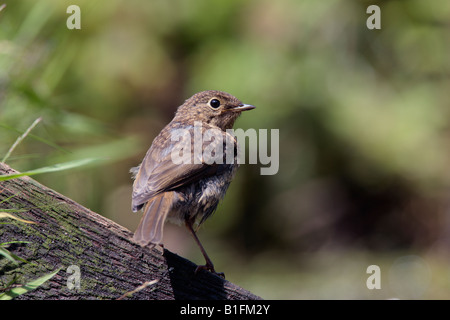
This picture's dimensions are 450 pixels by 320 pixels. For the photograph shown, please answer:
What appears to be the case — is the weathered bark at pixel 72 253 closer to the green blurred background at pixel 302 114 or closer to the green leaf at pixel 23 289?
the green leaf at pixel 23 289

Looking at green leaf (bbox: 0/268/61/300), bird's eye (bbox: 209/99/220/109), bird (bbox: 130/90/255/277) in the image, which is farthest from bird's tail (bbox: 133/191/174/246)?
bird's eye (bbox: 209/99/220/109)

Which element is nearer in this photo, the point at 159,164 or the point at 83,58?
the point at 159,164

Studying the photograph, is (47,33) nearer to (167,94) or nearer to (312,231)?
Result: (167,94)

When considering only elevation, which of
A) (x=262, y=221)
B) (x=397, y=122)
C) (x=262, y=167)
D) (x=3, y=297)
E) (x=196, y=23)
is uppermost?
(x=196, y=23)

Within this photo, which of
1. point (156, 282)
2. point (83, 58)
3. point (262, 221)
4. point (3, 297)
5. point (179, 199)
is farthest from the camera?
point (262, 221)

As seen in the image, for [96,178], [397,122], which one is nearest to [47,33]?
[96,178]

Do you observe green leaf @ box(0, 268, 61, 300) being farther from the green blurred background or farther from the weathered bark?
the green blurred background
